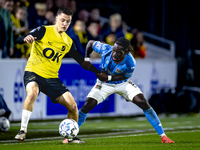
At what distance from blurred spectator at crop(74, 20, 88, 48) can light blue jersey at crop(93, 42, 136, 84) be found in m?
4.54

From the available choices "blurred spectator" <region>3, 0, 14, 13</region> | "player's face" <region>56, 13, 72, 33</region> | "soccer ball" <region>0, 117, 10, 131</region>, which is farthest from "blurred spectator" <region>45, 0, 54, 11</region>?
"player's face" <region>56, 13, 72, 33</region>

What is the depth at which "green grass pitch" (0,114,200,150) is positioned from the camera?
7.06 meters

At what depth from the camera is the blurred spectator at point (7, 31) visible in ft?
36.0

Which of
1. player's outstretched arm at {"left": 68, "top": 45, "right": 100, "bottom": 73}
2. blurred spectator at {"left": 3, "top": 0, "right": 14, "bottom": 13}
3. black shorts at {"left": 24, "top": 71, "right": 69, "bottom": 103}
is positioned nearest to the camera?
black shorts at {"left": 24, "top": 71, "right": 69, "bottom": 103}

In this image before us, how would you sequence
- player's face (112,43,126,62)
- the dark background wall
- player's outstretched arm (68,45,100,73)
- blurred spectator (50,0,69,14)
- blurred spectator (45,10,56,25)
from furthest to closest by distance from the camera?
the dark background wall < blurred spectator (50,0,69,14) < blurred spectator (45,10,56,25) < player's outstretched arm (68,45,100,73) < player's face (112,43,126,62)

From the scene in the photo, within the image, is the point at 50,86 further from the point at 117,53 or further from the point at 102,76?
the point at 117,53

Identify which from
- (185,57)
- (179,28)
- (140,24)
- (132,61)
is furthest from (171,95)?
(132,61)

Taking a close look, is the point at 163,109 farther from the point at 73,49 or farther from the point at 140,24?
the point at 73,49

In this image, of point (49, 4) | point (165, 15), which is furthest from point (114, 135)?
point (165, 15)

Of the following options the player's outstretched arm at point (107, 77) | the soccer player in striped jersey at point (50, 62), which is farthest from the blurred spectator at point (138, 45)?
the soccer player in striped jersey at point (50, 62)

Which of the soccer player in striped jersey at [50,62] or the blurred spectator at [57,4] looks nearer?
the soccer player in striped jersey at [50,62]

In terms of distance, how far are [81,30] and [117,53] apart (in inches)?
203

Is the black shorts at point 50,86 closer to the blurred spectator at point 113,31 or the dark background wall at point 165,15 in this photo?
the blurred spectator at point 113,31

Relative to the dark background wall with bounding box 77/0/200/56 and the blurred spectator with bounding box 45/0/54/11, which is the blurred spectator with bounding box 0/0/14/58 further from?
the dark background wall with bounding box 77/0/200/56
